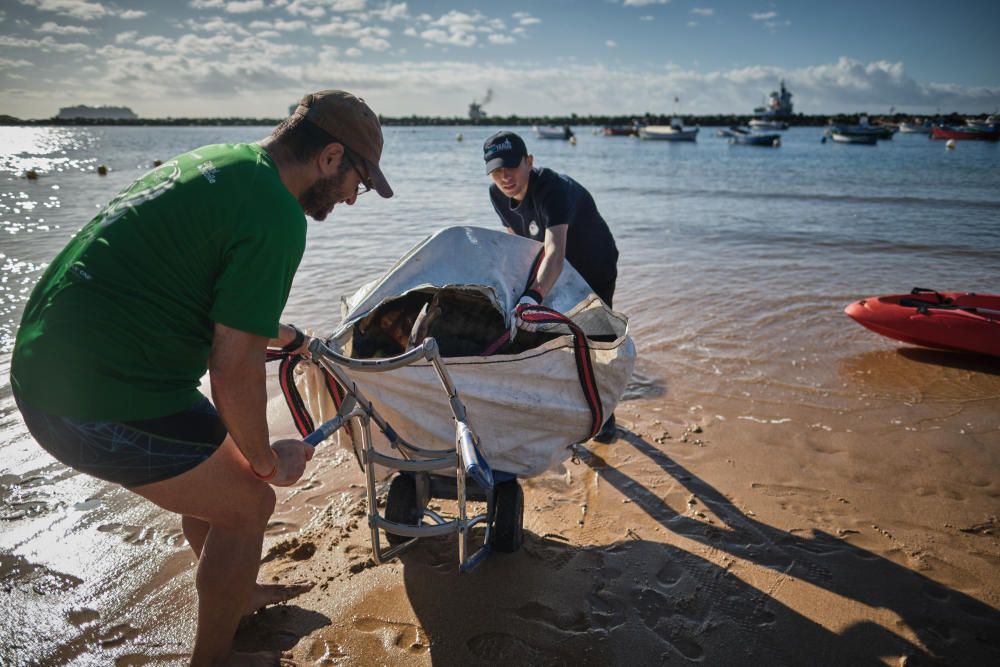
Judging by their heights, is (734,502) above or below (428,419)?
below

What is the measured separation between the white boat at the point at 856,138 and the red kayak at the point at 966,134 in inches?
304

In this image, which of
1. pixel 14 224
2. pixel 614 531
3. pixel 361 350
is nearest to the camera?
pixel 361 350

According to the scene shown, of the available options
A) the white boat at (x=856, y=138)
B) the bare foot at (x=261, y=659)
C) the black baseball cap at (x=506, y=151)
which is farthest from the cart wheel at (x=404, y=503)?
the white boat at (x=856, y=138)

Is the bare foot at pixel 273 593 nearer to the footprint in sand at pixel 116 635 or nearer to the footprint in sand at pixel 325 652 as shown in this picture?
the footprint in sand at pixel 325 652

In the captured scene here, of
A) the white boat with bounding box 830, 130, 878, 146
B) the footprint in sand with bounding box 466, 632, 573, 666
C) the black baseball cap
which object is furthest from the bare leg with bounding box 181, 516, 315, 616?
the white boat with bounding box 830, 130, 878, 146

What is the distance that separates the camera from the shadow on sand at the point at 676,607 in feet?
8.25

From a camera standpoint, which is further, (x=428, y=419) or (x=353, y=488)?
(x=353, y=488)

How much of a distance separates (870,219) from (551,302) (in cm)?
1503

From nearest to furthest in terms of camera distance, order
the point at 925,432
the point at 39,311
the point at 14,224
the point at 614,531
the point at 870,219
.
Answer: the point at 39,311 → the point at 614,531 → the point at 925,432 → the point at 14,224 → the point at 870,219

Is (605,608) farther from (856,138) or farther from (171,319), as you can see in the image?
(856,138)

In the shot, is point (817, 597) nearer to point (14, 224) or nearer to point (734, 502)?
point (734, 502)

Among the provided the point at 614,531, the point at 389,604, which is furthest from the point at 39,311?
the point at 614,531

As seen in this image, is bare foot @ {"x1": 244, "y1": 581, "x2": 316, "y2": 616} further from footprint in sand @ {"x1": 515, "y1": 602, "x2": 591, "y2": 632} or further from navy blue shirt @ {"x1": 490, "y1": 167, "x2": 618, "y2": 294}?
navy blue shirt @ {"x1": 490, "y1": 167, "x2": 618, "y2": 294}

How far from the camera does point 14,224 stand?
13.3m
